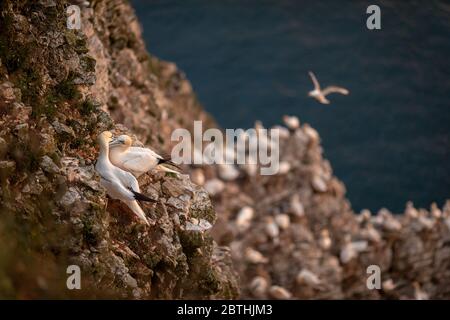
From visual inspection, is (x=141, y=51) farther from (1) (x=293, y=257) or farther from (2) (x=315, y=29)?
(2) (x=315, y=29)

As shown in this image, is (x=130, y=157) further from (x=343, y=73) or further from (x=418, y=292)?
(x=343, y=73)

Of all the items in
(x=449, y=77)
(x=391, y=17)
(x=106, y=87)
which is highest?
(x=391, y=17)

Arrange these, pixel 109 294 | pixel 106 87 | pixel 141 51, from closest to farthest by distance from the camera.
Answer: pixel 109 294
pixel 106 87
pixel 141 51

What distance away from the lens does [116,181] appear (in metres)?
9.95

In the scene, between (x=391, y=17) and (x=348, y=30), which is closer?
(x=391, y=17)

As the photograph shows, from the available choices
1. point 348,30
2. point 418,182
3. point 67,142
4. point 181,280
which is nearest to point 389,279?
point 418,182

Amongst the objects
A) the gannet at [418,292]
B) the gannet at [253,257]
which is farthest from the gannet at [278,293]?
the gannet at [418,292]

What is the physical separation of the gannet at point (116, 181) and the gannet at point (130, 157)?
0.20 meters

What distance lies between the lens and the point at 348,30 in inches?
1458

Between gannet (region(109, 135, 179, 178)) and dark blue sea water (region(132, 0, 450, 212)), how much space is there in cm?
2180

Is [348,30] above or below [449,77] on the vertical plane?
above

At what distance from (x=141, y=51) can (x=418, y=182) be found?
53.4 feet

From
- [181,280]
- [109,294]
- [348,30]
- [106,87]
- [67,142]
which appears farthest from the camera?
[348,30]

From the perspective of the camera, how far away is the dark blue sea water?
3225 centimetres
